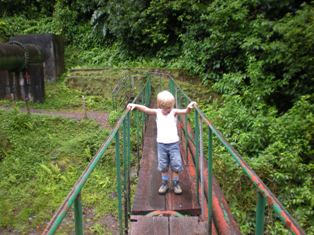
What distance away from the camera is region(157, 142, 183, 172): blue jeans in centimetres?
386

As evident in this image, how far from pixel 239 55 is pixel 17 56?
705 centimetres

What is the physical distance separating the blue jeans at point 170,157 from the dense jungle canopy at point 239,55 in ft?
8.51

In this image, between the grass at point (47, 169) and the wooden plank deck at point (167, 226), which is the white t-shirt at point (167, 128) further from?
the grass at point (47, 169)

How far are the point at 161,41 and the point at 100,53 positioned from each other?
12.8 feet

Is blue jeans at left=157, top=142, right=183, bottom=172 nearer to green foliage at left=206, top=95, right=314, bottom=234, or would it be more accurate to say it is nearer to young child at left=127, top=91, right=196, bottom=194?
young child at left=127, top=91, right=196, bottom=194

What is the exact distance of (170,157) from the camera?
3.90 m

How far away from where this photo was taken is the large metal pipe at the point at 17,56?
395 inches

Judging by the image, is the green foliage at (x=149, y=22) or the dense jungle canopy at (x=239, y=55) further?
the green foliage at (x=149, y=22)

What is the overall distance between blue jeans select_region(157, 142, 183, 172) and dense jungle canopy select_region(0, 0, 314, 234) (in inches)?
102

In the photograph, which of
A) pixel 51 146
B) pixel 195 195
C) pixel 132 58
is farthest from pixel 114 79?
pixel 195 195

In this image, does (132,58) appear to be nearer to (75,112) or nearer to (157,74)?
(157,74)

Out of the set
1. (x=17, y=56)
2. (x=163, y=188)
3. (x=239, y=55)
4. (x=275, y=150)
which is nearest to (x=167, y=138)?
(x=163, y=188)

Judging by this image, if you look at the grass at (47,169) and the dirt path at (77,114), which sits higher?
the dirt path at (77,114)

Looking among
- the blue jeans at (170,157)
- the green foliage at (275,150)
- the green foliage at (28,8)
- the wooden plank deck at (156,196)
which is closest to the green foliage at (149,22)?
the green foliage at (275,150)
